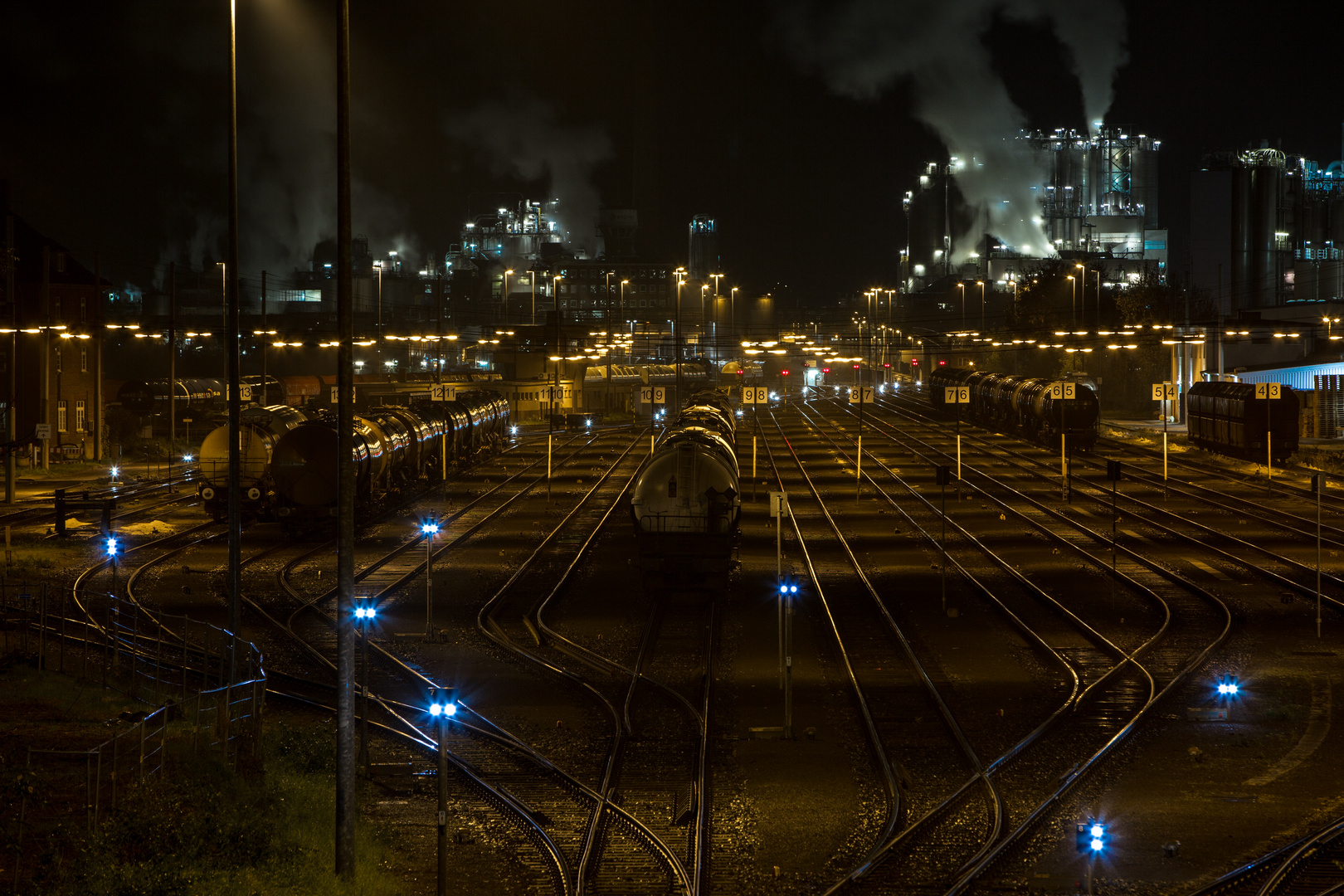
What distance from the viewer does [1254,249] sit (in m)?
114

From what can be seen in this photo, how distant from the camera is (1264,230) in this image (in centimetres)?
11406

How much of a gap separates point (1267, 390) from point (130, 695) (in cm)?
4180

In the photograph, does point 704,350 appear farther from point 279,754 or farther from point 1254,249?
point 279,754

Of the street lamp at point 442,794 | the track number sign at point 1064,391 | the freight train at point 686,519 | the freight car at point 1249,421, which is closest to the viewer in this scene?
the street lamp at point 442,794

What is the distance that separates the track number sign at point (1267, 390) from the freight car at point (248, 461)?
35523 millimetres

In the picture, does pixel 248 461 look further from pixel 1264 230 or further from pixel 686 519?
pixel 1264 230

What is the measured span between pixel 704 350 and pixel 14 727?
125369 mm

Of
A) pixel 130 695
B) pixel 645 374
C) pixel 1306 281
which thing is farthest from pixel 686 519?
pixel 1306 281

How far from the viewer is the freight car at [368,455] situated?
32.2 m

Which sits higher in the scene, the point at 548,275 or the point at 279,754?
the point at 548,275

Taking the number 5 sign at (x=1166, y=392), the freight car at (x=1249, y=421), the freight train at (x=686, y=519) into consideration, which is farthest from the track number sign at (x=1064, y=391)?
the freight train at (x=686, y=519)

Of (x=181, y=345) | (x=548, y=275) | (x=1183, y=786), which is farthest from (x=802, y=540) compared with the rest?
(x=548, y=275)

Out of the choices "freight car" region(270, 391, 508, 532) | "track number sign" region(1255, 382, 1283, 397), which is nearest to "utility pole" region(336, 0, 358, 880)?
"freight car" region(270, 391, 508, 532)

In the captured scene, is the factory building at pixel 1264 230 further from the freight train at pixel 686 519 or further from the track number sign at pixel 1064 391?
the freight train at pixel 686 519
